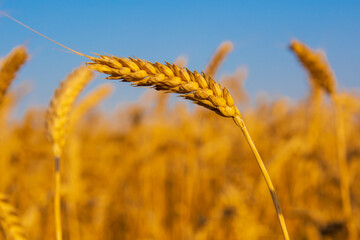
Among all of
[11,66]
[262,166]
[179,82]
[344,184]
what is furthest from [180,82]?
[344,184]

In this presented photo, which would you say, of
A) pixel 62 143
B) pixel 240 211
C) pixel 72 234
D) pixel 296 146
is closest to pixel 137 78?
pixel 62 143

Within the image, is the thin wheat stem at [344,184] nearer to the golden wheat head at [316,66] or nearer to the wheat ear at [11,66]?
the golden wheat head at [316,66]

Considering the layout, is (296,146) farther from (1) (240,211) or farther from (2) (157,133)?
(2) (157,133)

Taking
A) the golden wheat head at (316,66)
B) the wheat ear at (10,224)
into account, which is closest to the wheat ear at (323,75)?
the golden wheat head at (316,66)

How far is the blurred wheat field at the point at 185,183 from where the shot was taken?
1932mm

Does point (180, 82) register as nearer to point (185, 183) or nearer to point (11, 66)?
point (11, 66)

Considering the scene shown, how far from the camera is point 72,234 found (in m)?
2.14

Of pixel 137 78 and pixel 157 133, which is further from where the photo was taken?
pixel 157 133

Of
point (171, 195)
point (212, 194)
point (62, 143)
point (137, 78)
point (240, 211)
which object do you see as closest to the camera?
point (137, 78)

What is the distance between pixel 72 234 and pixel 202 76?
5.89ft

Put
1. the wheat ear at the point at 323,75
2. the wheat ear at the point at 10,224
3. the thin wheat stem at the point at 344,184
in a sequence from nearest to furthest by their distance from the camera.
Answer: the wheat ear at the point at 10,224
the thin wheat stem at the point at 344,184
the wheat ear at the point at 323,75

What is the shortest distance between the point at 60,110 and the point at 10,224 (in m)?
0.35

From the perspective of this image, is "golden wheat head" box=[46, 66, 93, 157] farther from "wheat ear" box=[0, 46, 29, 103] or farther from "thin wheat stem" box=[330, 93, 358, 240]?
"thin wheat stem" box=[330, 93, 358, 240]

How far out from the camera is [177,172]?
3766mm
